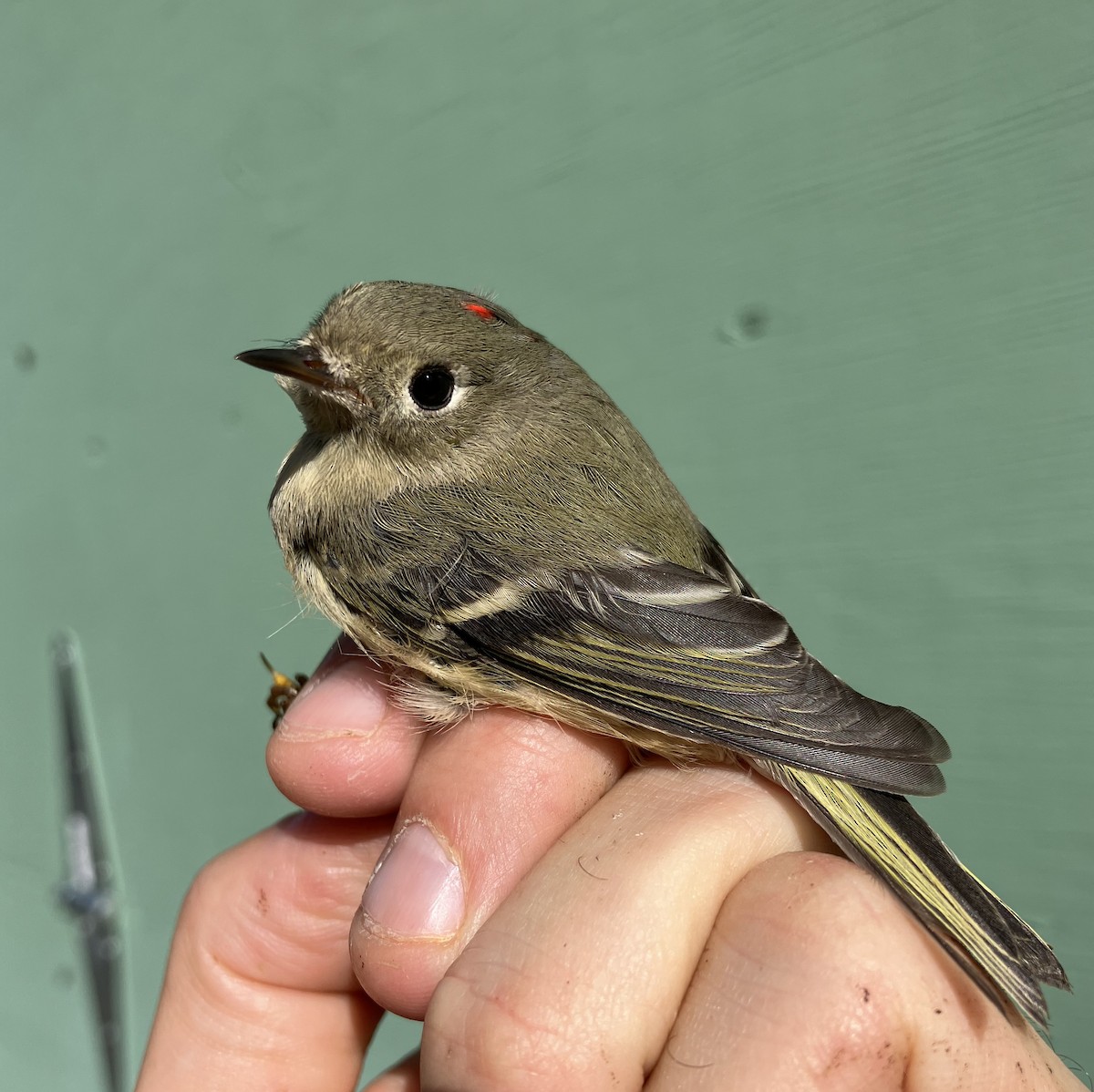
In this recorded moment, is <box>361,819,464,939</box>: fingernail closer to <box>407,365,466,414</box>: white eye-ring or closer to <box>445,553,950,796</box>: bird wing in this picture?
<box>445,553,950,796</box>: bird wing

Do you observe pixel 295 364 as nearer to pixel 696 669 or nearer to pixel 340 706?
pixel 340 706

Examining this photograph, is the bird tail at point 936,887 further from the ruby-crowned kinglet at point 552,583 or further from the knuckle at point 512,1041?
the knuckle at point 512,1041

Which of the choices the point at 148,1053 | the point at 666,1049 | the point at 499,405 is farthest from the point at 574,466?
the point at 148,1053

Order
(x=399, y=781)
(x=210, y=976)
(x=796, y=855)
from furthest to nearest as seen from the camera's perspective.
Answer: (x=210, y=976)
(x=399, y=781)
(x=796, y=855)

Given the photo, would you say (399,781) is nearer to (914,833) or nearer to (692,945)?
(692,945)

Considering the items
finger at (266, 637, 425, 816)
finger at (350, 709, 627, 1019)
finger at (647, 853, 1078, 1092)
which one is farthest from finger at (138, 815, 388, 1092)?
finger at (647, 853, 1078, 1092)

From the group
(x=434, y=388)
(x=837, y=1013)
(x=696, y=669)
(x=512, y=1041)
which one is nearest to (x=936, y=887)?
(x=837, y=1013)
